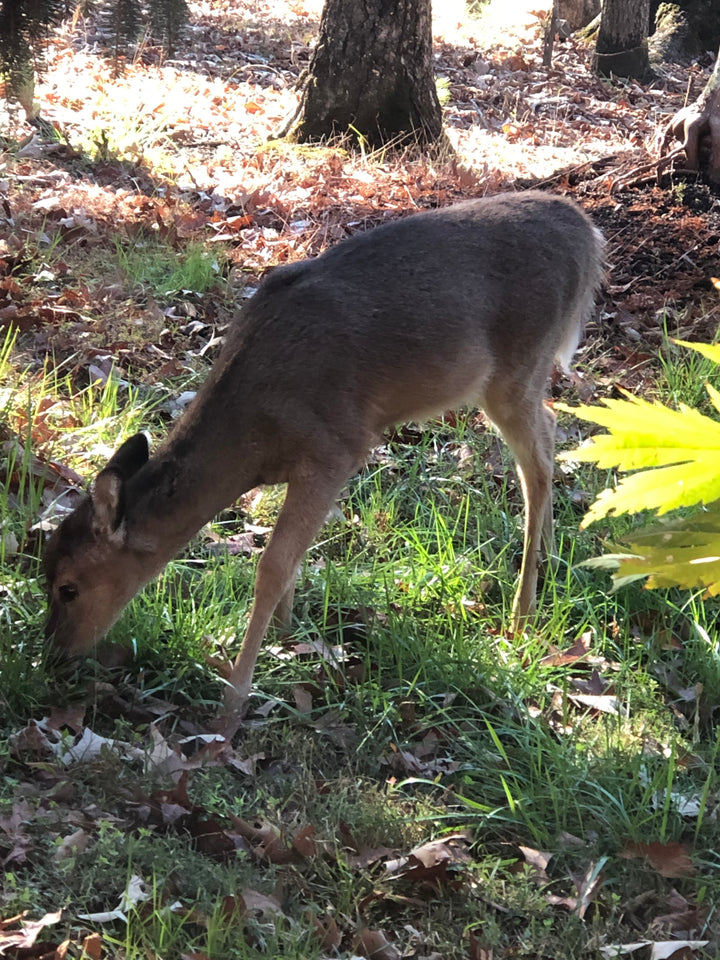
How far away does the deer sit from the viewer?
441 cm

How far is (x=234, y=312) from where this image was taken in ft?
23.7

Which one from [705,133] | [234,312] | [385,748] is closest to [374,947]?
[385,748]

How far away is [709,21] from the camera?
17.3m

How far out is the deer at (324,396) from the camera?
14.5 feet

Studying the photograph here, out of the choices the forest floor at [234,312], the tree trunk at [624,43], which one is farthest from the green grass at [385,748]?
the tree trunk at [624,43]

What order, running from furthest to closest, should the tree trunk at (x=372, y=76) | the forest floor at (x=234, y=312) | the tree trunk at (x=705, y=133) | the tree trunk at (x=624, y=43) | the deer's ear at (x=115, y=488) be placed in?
the tree trunk at (x=624, y=43) < the tree trunk at (x=372, y=76) < the tree trunk at (x=705, y=133) < the deer's ear at (x=115, y=488) < the forest floor at (x=234, y=312)

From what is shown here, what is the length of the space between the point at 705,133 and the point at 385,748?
6.00 meters

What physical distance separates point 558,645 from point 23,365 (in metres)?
3.42

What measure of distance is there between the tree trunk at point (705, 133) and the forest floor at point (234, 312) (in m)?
0.22

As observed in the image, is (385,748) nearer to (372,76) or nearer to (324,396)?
(324,396)

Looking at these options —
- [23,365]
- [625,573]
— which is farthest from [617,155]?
[625,573]

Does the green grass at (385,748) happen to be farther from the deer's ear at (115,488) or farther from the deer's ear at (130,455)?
the deer's ear at (130,455)

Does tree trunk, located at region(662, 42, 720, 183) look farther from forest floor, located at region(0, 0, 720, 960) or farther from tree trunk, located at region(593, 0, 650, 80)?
tree trunk, located at region(593, 0, 650, 80)

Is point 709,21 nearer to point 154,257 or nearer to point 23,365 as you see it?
point 154,257
